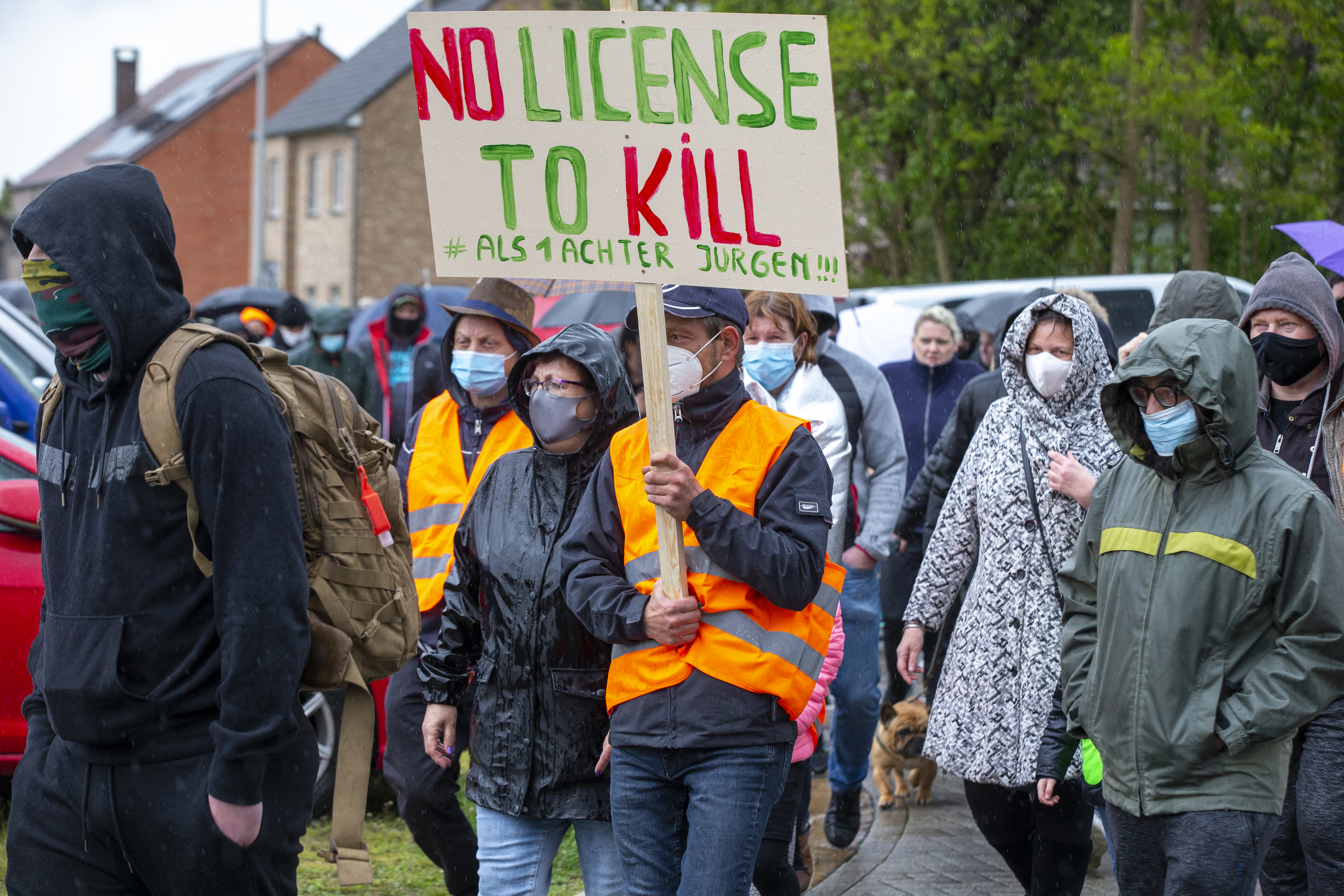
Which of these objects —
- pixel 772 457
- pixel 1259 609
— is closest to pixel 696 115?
pixel 772 457

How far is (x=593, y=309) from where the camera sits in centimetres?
1111

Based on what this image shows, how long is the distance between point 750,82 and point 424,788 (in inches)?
103

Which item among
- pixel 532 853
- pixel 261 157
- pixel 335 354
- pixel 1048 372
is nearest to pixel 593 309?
pixel 335 354

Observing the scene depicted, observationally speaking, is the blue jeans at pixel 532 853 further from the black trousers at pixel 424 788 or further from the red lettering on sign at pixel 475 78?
the red lettering on sign at pixel 475 78

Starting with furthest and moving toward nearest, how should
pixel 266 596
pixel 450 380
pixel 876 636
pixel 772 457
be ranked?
pixel 876 636 < pixel 450 380 < pixel 772 457 < pixel 266 596

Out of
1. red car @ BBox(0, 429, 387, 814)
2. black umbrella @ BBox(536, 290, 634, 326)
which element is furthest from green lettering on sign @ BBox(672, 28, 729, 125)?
black umbrella @ BBox(536, 290, 634, 326)

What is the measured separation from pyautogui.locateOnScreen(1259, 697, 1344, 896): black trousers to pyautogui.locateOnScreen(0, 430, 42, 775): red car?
4358 mm

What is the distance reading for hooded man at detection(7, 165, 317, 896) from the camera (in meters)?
2.73

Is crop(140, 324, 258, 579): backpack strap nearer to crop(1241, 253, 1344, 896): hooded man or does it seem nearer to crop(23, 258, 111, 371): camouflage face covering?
crop(23, 258, 111, 371): camouflage face covering

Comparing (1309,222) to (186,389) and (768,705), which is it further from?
(186,389)

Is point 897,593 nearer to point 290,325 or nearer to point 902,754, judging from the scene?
point 902,754

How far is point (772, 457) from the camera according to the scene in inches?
135

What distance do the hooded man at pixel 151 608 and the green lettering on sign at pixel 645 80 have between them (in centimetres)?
110

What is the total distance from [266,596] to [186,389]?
437 mm
